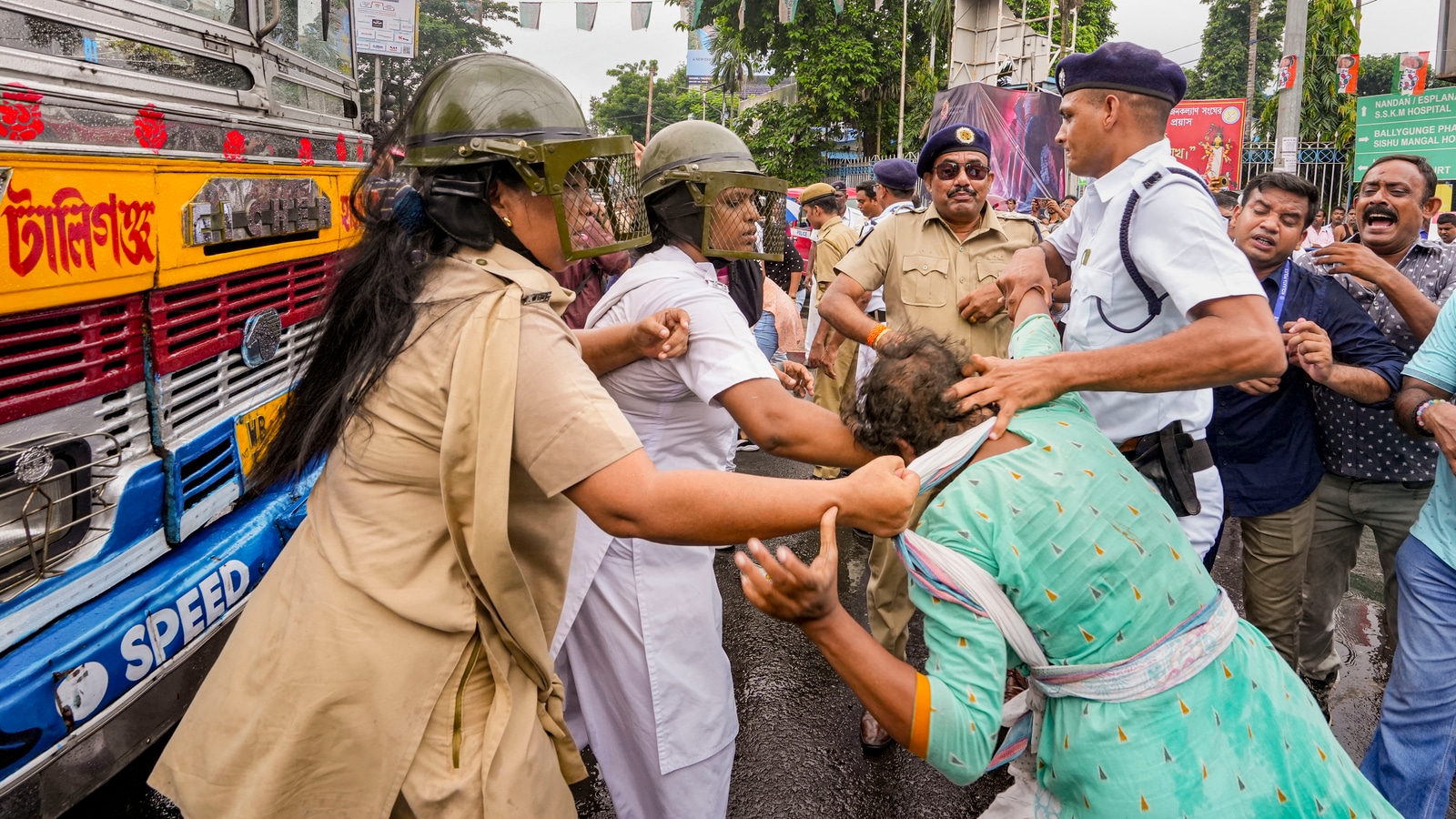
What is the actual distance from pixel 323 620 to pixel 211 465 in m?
1.45

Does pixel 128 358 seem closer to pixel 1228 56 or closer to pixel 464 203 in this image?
pixel 464 203

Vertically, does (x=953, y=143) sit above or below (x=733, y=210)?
above

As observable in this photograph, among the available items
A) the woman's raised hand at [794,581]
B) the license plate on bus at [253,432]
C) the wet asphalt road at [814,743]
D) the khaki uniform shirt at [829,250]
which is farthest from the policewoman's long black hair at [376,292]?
the khaki uniform shirt at [829,250]

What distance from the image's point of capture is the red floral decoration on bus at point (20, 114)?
1.75 m

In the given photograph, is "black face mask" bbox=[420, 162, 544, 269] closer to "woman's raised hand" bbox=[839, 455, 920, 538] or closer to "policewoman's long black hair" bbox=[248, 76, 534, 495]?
"policewoman's long black hair" bbox=[248, 76, 534, 495]

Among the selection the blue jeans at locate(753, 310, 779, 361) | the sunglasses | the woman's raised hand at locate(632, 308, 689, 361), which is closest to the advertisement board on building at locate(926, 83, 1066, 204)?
the blue jeans at locate(753, 310, 779, 361)

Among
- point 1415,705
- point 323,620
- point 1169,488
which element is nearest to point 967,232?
point 1169,488

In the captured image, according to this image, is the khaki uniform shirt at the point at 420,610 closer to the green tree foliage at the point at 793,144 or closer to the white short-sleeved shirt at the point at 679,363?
the white short-sleeved shirt at the point at 679,363

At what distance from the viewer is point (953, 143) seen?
380 centimetres

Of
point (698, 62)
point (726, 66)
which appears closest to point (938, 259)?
point (726, 66)

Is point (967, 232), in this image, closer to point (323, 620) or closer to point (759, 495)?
point (759, 495)

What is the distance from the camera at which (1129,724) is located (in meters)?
1.57

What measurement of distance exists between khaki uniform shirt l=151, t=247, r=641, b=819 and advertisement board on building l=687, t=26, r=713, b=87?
3734 centimetres

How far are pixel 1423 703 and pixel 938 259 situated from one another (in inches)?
86.2
